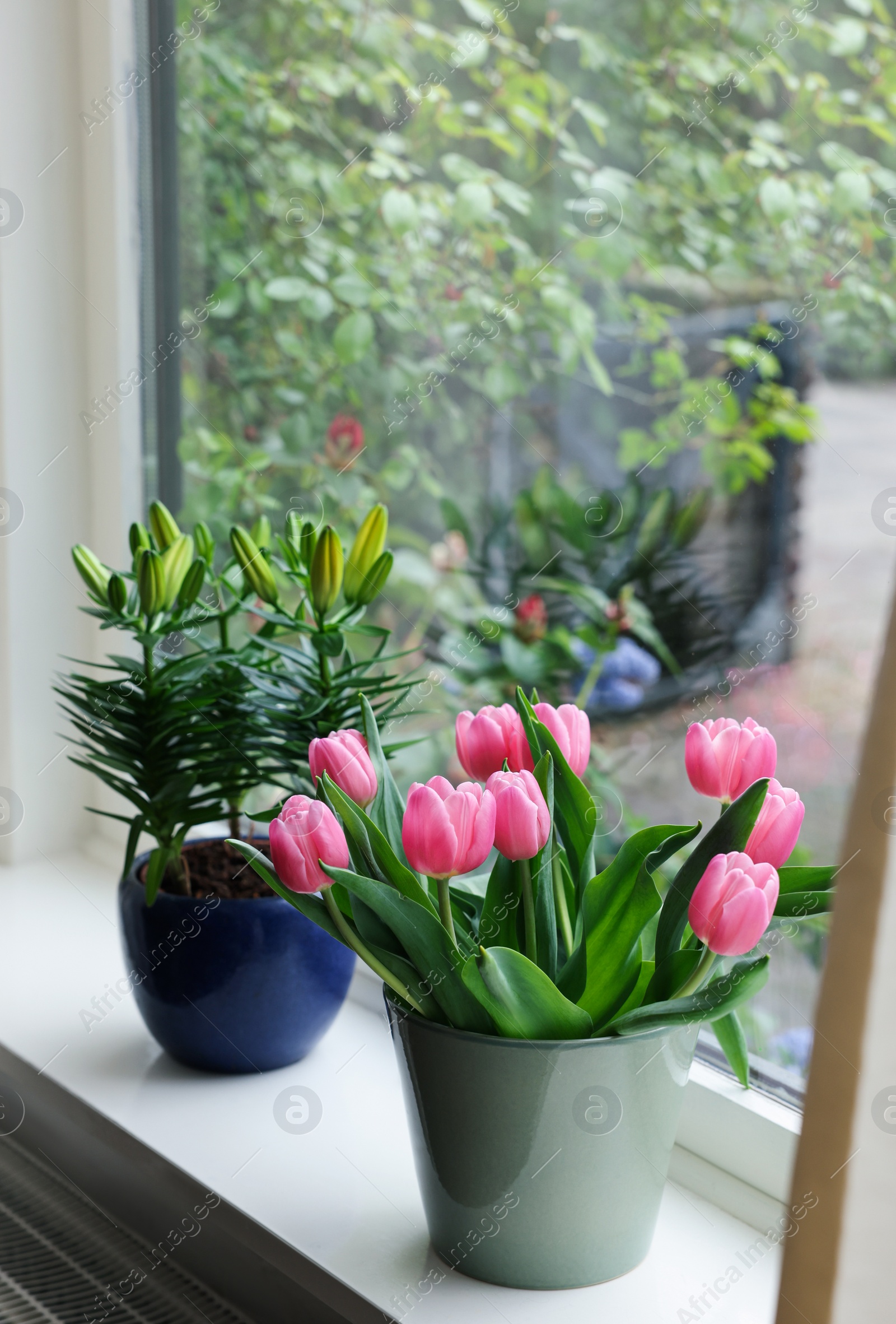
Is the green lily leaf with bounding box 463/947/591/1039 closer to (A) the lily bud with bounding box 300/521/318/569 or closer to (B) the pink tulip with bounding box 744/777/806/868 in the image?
(B) the pink tulip with bounding box 744/777/806/868

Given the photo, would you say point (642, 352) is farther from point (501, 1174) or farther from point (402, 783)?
point (501, 1174)

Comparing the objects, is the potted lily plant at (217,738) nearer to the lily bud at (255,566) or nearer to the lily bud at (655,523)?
the lily bud at (255,566)

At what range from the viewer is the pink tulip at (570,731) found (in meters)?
0.64

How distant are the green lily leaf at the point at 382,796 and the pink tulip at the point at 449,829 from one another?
0.30 ft

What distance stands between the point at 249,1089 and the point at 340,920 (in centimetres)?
36

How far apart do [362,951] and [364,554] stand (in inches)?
12.0

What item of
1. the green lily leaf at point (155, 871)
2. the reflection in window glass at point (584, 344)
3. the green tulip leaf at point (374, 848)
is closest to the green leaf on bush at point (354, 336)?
the reflection in window glass at point (584, 344)

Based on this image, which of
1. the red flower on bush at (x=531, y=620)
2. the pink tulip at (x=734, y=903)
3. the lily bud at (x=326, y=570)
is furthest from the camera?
the red flower on bush at (x=531, y=620)

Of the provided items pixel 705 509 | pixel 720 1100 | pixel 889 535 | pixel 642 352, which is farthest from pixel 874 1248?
pixel 642 352

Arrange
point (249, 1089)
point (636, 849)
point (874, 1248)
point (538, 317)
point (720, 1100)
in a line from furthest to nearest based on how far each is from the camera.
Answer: point (538, 317)
point (249, 1089)
point (720, 1100)
point (636, 849)
point (874, 1248)

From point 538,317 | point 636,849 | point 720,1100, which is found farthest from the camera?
point 538,317

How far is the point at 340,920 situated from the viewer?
0.62 m

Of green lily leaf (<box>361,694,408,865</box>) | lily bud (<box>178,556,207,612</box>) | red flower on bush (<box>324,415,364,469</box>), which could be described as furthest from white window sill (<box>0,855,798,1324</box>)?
red flower on bush (<box>324,415,364,469</box>)

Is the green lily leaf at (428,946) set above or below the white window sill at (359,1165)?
above
